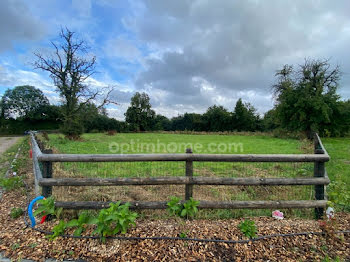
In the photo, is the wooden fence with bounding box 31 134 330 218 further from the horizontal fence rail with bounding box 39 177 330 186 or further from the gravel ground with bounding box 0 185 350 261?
the gravel ground with bounding box 0 185 350 261

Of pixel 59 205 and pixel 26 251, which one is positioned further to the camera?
pixel 59 205

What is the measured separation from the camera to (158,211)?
2982 millimetres

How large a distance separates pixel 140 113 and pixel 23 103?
24937mm

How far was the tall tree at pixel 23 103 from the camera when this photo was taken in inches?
1497

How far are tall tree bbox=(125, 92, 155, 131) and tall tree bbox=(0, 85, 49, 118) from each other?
1886 centimetres

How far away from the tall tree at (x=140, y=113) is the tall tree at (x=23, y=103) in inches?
743

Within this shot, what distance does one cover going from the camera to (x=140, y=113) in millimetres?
46844

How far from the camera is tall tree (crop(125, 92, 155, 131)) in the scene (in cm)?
4571

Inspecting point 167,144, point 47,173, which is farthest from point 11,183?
point 167,144

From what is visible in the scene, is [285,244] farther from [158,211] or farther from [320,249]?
[158,211]

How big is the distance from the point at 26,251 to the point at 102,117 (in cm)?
3968

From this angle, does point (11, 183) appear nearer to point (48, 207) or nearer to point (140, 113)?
point (48, 207)

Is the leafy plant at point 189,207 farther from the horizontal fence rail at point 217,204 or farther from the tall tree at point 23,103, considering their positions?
the tall tree at point 23,103

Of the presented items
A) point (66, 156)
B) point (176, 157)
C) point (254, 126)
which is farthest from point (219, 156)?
point (254, 126)
